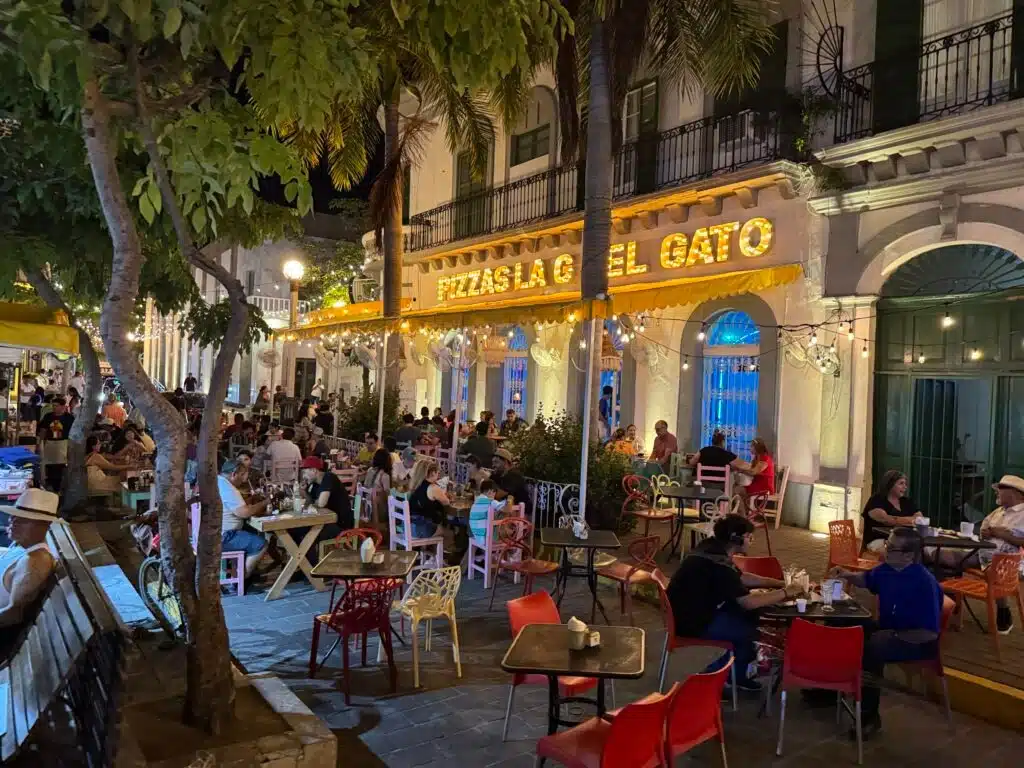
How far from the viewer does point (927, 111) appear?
33.0ft

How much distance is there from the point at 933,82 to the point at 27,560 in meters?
11.2

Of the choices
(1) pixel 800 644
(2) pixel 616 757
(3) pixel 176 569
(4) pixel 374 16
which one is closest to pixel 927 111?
(4) pixel 374 16

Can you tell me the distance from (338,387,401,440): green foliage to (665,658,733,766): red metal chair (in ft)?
39.7

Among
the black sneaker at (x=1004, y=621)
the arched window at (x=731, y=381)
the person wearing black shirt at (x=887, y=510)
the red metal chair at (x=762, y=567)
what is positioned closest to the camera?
the red metal chair at (x=762, y=567)

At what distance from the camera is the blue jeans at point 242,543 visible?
25.7ft

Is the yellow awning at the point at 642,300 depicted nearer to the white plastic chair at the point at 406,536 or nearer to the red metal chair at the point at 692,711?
the white plastic chair at the point at 406,536

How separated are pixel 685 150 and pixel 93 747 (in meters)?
12.3

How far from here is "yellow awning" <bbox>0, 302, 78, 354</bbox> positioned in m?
6.43

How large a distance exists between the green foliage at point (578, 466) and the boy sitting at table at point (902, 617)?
199 inches

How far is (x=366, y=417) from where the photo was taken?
16.4 meters

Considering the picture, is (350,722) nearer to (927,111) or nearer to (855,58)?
(927,111)

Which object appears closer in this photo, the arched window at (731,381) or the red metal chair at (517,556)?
the red metal chair at (517,556)

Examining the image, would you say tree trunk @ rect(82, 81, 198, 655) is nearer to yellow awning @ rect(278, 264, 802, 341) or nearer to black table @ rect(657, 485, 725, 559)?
yellow awning @ rect(278, 264, 802, 341)

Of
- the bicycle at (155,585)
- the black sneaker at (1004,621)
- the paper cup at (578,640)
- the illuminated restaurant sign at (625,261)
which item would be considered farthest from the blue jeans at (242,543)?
the black sneaker at (1004,621)
